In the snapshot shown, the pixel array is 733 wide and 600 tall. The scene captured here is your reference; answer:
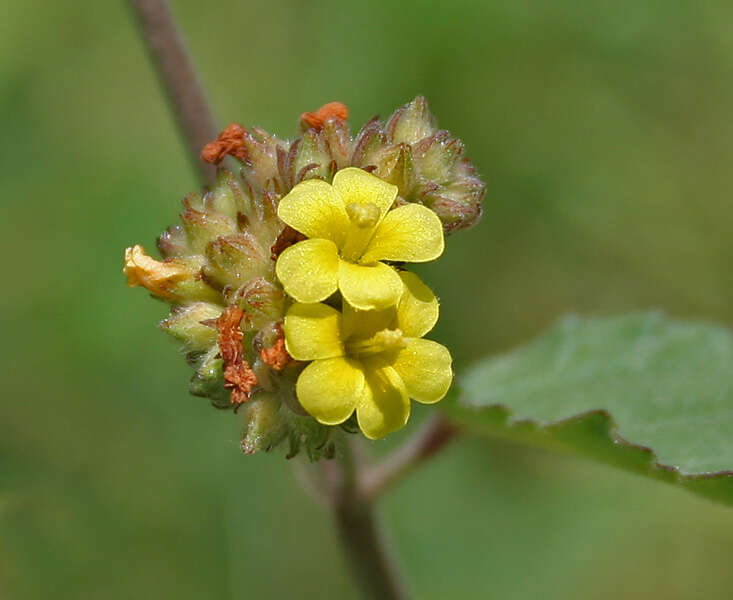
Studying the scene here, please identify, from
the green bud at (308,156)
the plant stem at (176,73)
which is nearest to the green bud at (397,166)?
the green bud at (308,156)

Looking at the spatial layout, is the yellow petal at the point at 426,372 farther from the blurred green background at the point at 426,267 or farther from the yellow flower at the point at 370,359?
the blurred green background at the point at 426,267

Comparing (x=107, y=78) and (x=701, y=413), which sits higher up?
(x=107, y=78)

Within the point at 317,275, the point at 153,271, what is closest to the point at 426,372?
the point at 317,275

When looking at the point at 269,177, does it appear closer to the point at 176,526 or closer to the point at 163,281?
the point at 163,281

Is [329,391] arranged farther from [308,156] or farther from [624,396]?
[624,396]

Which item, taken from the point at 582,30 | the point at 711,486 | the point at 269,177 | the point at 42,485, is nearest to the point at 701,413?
the point at 711,486
